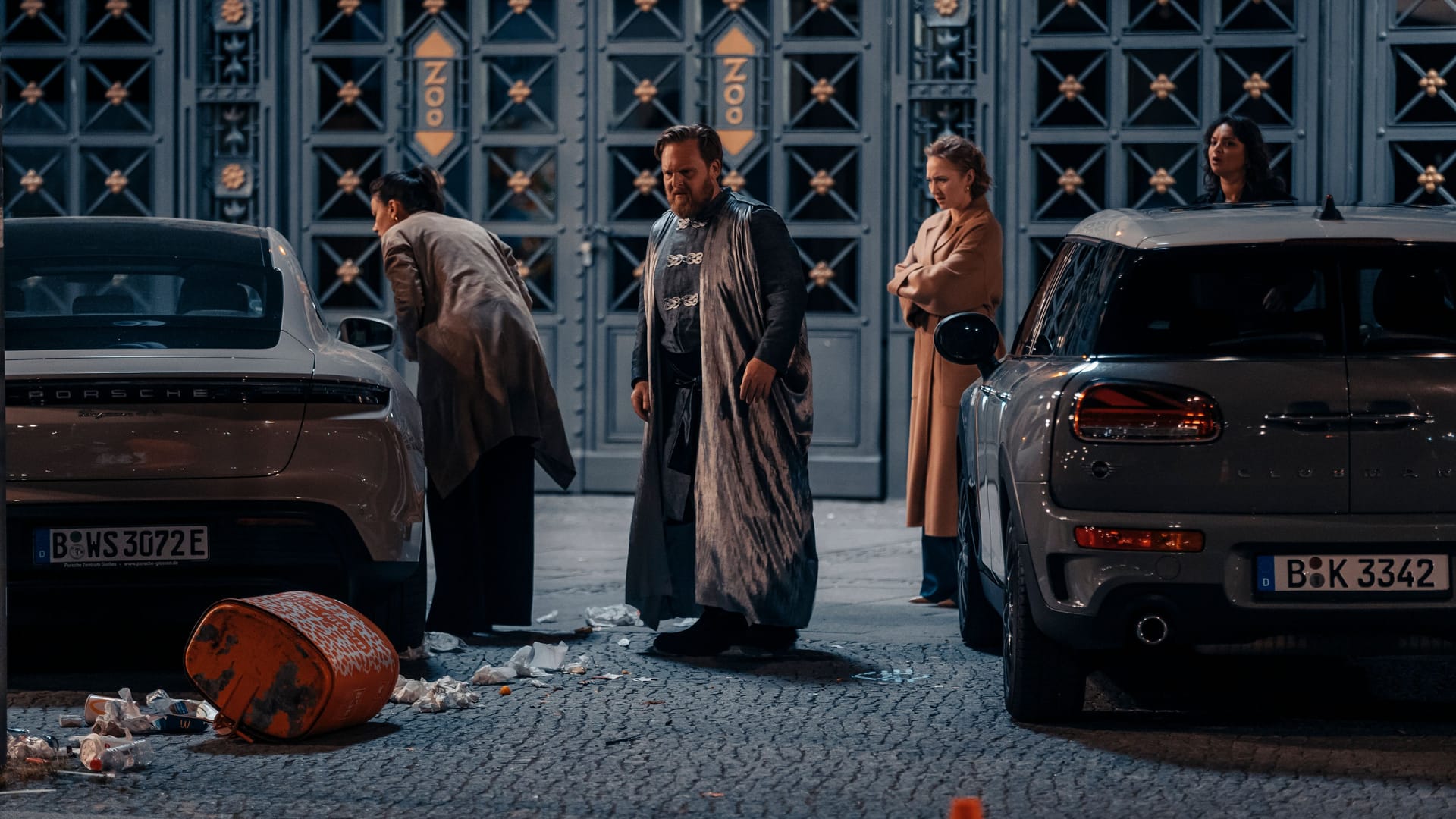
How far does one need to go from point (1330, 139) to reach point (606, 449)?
4.55m

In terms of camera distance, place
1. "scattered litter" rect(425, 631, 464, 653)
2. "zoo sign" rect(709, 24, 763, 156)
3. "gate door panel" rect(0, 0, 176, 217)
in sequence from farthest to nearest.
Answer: "gate door panel" rect(0, 0, 176, 217), "zoo sign" rect(709, 24, 763, 156), "scattered litter" rect(425, 631, 464, 653)

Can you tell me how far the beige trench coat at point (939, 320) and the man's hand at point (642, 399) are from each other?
133 centimetres

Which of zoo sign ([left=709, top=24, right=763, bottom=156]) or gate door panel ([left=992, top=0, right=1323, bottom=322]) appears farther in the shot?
zoo sign ([left=709, top=24, right=763, bottom=156])

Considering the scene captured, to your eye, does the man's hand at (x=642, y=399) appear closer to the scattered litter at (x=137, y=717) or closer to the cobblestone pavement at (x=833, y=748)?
the cobblestone pavement at (x=833, y=748)

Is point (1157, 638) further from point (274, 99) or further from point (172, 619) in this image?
point (274, 99)

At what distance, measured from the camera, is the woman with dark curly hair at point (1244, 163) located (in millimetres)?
7555

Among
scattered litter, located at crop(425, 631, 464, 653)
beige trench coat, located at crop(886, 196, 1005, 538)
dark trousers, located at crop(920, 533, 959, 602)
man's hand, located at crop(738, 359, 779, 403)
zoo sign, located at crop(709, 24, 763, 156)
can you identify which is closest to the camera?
man's hand, located at crop(738, 359, 779, 403)

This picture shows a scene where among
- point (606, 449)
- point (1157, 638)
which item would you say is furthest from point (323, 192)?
point (1157, 638)

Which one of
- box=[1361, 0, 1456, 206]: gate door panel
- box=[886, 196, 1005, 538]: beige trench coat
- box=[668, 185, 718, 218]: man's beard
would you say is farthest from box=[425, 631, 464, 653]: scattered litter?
box=[1361, 0, 1456, 206]: gate door panel

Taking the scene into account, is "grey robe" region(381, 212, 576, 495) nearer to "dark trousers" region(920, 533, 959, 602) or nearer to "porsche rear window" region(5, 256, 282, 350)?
"porsche rear window" region(5, 256, 282, 350)

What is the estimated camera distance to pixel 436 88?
11.8 meters

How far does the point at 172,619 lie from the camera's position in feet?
19.4

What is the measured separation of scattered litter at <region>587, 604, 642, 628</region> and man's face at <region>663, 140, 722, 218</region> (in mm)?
1608

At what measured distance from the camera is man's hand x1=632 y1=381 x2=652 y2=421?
21.8 ft
